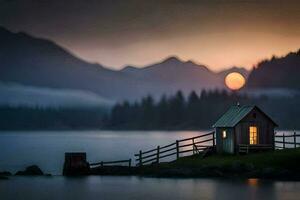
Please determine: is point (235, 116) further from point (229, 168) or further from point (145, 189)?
point (145, 189)

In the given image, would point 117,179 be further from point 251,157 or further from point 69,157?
point 251,157

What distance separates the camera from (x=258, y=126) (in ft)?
231

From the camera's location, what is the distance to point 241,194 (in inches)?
2108

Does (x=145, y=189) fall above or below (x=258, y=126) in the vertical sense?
below

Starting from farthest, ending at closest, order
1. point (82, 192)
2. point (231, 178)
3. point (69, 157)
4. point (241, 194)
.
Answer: point (69, 157), point (231, 178), point (82, 192), point (241, 194)

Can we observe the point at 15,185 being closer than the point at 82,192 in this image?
No

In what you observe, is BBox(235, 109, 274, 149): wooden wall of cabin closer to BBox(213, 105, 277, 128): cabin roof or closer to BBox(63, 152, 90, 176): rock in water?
BBox(213, 105, 277, 128): cabin roof

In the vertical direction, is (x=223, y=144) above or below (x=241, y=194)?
above

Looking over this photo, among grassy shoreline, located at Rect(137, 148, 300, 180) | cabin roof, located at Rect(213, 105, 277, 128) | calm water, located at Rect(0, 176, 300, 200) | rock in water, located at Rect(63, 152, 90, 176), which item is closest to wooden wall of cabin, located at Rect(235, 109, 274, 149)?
cabin roof, located at Rect(213, 105, 277, 128)

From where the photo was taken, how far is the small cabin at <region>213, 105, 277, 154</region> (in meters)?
69.8

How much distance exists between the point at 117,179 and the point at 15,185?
974 centimetres

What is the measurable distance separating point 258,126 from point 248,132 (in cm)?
126

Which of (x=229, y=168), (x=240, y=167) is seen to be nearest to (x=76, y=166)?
(x=229, y=168)

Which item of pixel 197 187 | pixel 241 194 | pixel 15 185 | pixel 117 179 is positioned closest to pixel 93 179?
pixel 117 179
